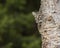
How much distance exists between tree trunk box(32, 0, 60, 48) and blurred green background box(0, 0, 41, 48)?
9.13ft

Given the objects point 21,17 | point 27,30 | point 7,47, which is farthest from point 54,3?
point 27,30

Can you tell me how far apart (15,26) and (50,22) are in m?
3.19

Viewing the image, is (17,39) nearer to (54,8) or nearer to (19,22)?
(19,22)

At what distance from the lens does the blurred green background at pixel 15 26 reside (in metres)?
4.43

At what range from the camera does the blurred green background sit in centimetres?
443

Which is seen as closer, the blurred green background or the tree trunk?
the tree trunk

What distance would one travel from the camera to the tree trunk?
1.46 m

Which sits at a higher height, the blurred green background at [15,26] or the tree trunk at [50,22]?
the tree trunk at [50,22]

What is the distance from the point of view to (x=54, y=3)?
147 centimetres

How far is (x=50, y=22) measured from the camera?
4.91 feet

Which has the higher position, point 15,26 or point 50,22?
point 50,22

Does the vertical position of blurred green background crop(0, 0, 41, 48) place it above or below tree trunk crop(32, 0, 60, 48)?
below

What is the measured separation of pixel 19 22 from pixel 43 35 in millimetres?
3217

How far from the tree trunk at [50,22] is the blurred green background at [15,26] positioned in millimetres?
2781
